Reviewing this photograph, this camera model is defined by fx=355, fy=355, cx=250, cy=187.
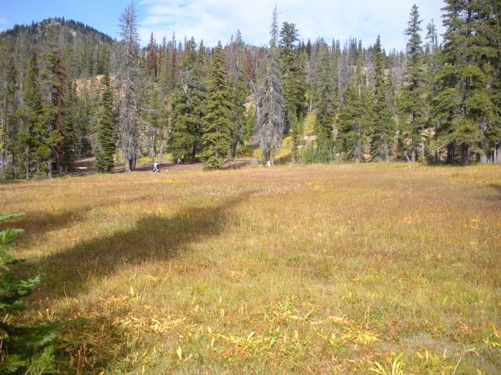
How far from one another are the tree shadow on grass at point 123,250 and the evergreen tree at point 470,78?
26879 mm

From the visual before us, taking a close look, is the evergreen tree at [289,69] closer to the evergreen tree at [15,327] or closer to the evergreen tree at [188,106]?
the evergreen tree at [188,106]

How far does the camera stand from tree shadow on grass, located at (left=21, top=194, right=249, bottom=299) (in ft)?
23.0

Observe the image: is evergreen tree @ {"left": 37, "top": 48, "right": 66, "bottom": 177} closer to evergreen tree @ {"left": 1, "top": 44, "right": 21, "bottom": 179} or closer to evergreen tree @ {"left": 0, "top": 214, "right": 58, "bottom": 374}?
evergreen tree @ {"left": 1, "top": 44, "right": 21, "bottom": 179}

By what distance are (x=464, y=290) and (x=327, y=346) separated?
326cm

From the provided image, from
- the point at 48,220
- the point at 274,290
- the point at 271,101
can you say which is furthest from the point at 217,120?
the point at 274,290

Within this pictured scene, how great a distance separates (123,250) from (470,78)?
3369 centimetres

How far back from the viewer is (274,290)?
6434mm

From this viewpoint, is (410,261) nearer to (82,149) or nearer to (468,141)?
(468,141)

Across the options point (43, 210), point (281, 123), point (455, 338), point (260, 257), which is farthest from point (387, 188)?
point (281, 123)

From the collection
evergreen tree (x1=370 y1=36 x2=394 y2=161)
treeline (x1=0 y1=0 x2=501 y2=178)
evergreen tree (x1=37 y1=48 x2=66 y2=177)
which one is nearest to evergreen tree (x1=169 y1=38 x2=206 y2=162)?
treeline (x1=0 y1=0 x2=501 y2=178)

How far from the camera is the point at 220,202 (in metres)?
17.1

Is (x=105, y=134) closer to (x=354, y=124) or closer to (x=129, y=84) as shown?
(x=129, y=84)

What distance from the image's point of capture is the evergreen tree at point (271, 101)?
44.1m

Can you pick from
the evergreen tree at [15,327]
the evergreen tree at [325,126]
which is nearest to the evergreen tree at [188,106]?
the evergreen tree at [325,126]
